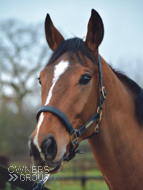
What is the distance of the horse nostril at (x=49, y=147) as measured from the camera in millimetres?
1935

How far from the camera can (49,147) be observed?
1995 mm

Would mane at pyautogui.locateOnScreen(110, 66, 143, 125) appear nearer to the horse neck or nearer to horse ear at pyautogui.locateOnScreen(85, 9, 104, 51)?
the horse neck

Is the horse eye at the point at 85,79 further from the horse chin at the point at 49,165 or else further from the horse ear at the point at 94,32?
the horse chin at the point at 49,165

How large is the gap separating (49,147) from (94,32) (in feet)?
5.35

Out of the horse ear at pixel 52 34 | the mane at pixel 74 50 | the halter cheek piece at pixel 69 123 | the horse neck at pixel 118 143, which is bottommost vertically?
the horse neck at pixel 118 143

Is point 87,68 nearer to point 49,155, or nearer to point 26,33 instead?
point 49,155

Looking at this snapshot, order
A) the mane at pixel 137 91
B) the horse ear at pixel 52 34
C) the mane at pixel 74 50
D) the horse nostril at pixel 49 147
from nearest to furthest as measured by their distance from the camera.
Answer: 1. the horse nostril at pixel 49 147
2. the mane at pixel 74 50
3. the mane at pixel 137 91
4. the horse ear at pixel 52 34

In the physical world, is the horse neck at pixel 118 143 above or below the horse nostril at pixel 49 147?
below

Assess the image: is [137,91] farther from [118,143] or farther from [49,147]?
[49,147]

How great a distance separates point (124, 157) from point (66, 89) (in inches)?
47.4

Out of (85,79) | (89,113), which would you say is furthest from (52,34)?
(89,113)

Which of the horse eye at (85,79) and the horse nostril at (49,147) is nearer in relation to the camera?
the horse nostril at (49,147)

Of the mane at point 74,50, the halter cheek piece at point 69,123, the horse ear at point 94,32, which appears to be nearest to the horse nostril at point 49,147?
the halter cheek piece at point 69,123

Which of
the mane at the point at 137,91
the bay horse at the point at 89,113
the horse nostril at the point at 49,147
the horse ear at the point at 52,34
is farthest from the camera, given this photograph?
the horse ear at the point at 52,34
